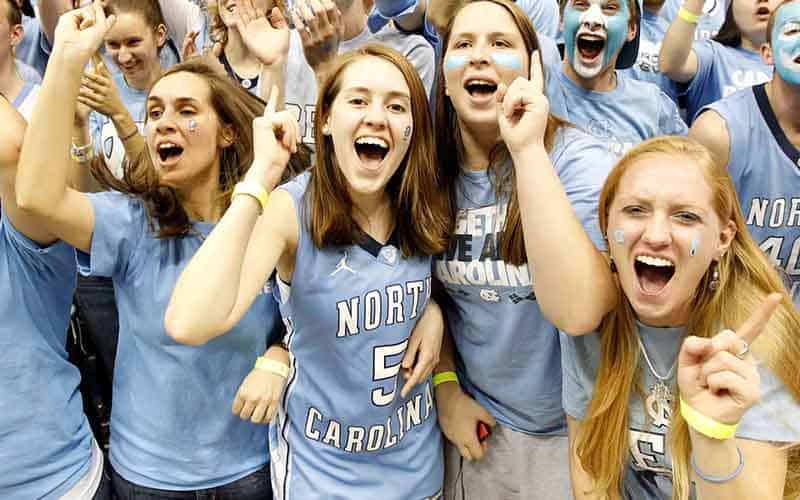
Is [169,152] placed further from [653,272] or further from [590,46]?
[590,46]

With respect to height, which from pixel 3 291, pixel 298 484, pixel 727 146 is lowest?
pixel 298 484

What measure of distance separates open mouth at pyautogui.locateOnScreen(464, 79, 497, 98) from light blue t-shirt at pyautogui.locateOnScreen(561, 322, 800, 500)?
631mm

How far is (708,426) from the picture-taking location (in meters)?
1.30

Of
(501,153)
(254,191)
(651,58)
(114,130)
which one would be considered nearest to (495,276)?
(501,153)

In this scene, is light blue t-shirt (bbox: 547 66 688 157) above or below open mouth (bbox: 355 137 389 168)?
below

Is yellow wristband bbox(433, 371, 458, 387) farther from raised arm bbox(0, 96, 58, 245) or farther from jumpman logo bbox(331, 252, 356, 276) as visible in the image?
raised arm bbox(0, 96, 58, 245)

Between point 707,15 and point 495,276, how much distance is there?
272cm

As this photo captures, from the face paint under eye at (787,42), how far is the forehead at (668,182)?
0.99 m

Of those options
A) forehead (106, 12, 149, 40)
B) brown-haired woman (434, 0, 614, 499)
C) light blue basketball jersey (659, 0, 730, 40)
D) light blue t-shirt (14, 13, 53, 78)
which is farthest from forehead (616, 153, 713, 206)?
light blue t-shirt (14, 13, 53, 78)

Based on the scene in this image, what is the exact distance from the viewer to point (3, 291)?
1.77 m

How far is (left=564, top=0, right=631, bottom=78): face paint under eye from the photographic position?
2826mm

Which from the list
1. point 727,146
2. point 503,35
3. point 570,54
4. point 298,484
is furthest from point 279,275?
point 570,54

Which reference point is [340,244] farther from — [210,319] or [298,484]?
[298,484]

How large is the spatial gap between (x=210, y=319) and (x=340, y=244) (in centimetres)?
40
